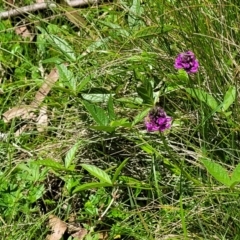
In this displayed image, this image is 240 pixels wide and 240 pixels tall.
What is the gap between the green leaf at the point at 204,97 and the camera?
6.17 feet

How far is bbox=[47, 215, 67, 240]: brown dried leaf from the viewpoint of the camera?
1.96 m

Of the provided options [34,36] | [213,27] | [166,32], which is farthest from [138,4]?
[34,36]

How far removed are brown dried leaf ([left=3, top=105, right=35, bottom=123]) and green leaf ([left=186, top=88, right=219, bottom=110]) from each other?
0.67 metres

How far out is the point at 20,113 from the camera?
2.38 metres

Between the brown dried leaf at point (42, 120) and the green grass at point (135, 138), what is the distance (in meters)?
0.02

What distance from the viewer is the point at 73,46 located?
2436 mm

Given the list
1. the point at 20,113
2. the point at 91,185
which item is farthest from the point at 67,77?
the point at 91,185

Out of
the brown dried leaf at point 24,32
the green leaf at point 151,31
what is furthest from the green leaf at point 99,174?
the brown dried leaf at point 24,32

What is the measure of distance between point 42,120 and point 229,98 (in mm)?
717

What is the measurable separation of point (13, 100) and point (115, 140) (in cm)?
52

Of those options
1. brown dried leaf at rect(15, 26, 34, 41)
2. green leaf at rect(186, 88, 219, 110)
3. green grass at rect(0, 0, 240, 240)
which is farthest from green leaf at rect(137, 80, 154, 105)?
brown dried leaf at rect(15, 26, 34, 41)

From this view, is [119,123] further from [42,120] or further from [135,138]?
[42,120]

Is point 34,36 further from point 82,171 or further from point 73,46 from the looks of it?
point 82,171

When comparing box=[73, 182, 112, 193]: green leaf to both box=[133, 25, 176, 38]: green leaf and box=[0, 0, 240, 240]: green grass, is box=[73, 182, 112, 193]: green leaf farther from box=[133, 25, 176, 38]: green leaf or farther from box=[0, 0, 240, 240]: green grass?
box=[133, 25, 176, 38]: green leaf
